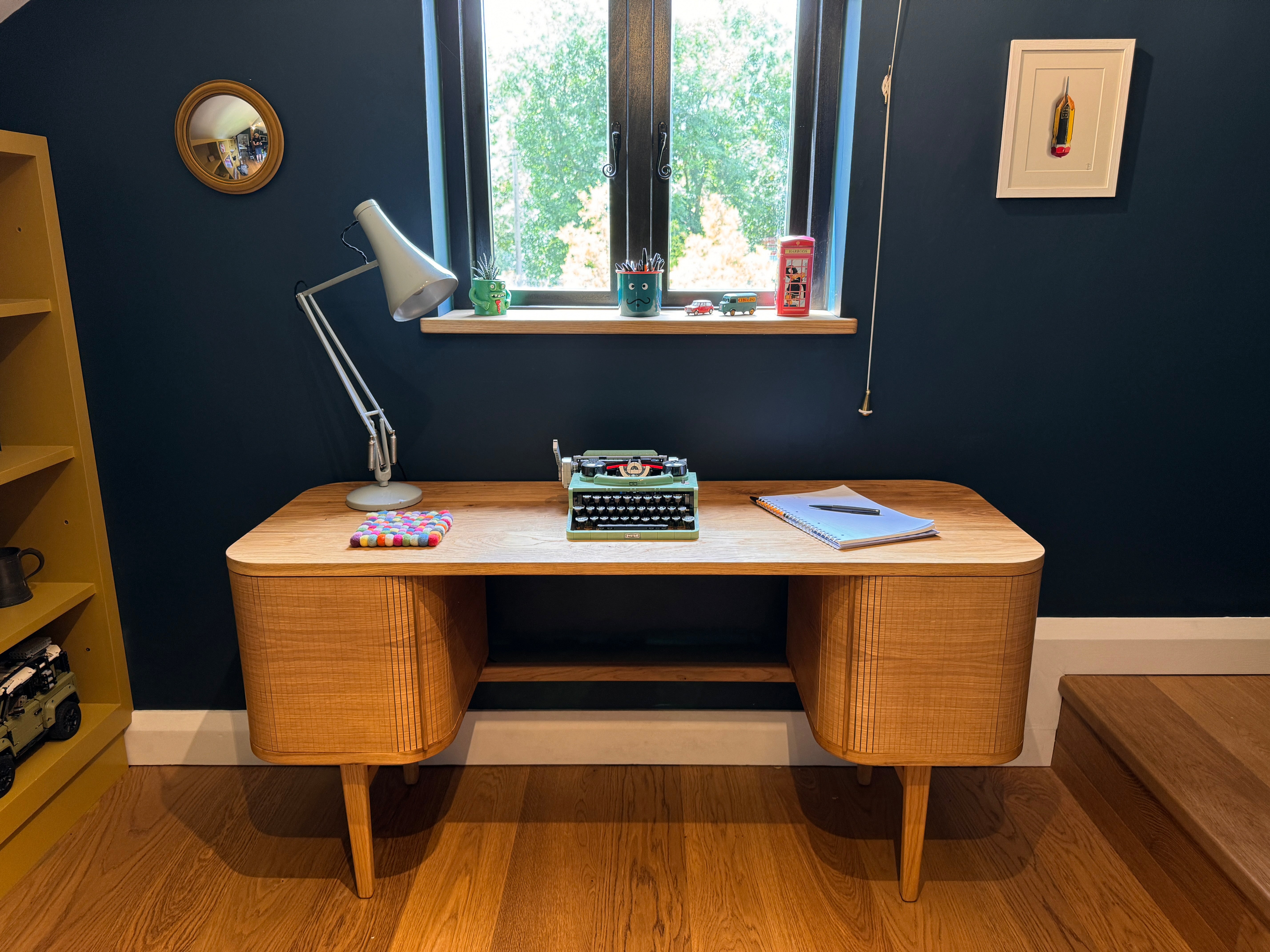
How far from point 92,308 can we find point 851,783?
2273mm

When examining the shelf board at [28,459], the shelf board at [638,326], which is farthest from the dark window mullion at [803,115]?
the shelf board at [28,459]

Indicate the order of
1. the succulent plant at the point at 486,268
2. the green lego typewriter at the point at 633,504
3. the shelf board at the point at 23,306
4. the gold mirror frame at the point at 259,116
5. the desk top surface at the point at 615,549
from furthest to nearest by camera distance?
the succulent plant at the point at 486,268
the gold mirror frame at the point at 259,116
the shelf board at the point at 23,306
the green lego typewriter at the point at 633,504
the desk top surface at the point at 615,549

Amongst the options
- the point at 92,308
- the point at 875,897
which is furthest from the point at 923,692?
the point at 92,308

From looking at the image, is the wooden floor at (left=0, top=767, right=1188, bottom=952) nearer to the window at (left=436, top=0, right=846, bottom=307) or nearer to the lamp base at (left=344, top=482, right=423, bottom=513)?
the lamp base at (left=344, top=482, right=423, bottom=513)

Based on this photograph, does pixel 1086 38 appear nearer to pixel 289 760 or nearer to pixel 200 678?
pixel 289 760

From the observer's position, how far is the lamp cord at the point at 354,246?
78.9 inches

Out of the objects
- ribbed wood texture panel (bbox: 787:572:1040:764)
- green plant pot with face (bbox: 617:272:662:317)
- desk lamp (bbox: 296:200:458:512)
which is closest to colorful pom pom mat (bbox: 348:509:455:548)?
desk lamp (bbox: 296:200:458:512)

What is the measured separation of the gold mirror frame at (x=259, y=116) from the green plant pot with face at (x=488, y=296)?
53cm

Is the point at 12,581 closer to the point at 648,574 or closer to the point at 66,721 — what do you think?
the point at 66,721

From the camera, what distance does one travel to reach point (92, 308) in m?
2.07

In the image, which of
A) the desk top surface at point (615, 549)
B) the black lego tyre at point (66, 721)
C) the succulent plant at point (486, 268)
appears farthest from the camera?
the succulent plant at point (486, 268)

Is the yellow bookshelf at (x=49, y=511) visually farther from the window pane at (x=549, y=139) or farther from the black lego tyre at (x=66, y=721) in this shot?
the window pane at (x=549, y=139)

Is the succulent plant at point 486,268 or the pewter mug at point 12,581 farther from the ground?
the succulent plant at point 486,268

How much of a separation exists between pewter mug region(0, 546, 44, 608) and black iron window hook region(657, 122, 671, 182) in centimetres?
182
